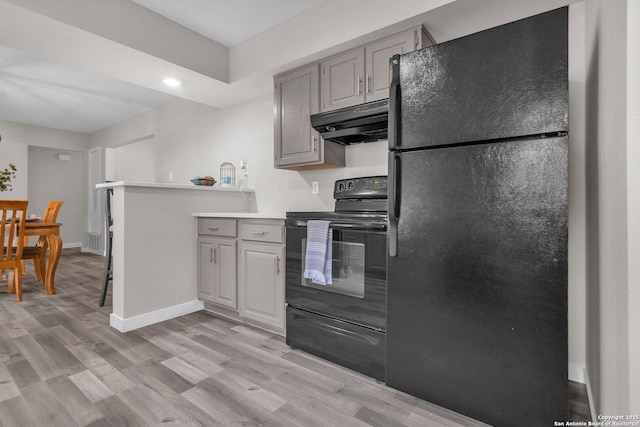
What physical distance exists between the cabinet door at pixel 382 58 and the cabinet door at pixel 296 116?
0.48 metres

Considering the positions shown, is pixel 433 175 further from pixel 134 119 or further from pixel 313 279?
pixel 134 119

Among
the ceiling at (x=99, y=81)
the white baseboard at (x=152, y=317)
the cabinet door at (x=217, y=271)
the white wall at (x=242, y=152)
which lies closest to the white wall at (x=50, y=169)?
the ceiling at (x=99, y=81)

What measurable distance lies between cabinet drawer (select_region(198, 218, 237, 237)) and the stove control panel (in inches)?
39.9

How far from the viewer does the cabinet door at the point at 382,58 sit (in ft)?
6.94

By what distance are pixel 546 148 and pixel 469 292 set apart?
0.67 m

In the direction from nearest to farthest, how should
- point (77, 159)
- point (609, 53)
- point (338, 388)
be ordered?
→ point (609, 53) → point (338, 388) → point (77, 159)

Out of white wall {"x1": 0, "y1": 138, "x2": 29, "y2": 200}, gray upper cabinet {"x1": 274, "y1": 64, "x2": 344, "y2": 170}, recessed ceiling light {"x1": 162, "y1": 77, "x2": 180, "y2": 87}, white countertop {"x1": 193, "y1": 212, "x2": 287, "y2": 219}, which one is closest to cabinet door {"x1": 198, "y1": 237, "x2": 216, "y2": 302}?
white countertop {"x1": 193, "y1": 212, "x2": 287, "y2": 219}

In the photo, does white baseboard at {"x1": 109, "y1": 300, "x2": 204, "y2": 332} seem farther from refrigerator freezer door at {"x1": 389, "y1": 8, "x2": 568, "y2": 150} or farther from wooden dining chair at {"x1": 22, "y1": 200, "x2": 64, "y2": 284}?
refrigerator freezer door at {"x1": 389, "y1": 8, "x2": 568, "y2": 150}

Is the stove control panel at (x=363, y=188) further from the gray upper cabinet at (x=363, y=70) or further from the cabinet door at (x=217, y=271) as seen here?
the cabinet door at (x=217, y=271)

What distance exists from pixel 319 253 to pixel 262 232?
0.69 meters

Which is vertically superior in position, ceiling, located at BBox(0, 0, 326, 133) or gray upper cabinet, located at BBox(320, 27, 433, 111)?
ceiling, located at BBox(0, 0, 326, 133)

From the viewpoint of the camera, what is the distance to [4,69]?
370 cm

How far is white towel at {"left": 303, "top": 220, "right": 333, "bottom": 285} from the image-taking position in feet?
6.45

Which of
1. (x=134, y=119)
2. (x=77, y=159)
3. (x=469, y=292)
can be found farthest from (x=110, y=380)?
(x=77, y=159)
